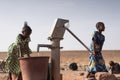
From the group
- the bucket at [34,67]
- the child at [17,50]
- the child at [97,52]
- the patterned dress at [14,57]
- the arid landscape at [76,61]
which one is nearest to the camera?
the bucket at [34,67]

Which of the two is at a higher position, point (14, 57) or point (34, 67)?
point (14, 57)

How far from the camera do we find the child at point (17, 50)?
9.11 meters

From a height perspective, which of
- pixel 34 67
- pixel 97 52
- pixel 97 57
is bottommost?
pixel 34 67

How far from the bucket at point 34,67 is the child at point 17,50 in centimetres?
71

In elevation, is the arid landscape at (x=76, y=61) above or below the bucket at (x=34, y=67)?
below

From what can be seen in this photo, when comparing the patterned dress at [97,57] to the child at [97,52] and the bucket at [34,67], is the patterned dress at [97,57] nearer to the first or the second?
the child at [97,52]

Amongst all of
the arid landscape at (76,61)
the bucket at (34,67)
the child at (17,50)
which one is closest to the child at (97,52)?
the arid landscape at (76,61)

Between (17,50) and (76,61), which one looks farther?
(76,61)

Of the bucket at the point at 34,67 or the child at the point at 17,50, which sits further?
the child at the point at 17,50

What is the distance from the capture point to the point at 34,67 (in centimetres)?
841

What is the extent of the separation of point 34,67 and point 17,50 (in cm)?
132

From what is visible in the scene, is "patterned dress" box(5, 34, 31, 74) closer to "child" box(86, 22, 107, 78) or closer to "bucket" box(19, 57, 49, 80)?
"bucket" box(19, 57, 49, 80)

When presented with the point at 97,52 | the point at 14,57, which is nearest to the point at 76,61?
the point at 97,52

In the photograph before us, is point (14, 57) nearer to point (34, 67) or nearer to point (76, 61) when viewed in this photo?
point (34, 67)
